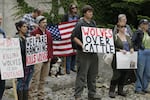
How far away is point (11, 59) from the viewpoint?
8320 millimetres

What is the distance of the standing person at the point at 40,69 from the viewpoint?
9047mm

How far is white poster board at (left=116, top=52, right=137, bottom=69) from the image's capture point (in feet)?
32.4

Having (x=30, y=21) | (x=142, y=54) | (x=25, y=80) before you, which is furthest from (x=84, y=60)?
(x=30, y=21)

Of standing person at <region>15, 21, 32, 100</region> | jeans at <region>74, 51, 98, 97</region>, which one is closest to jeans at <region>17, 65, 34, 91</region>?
standing person at <region>15, 21, 32, 100</region>

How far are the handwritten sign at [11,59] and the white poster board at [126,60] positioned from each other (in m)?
2.44

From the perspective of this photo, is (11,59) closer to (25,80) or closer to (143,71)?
(25,80)

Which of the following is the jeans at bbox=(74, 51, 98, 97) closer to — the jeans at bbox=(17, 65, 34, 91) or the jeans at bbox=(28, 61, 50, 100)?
the jeans at bbox=(28, 61, 50, 100)

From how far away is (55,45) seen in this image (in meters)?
11.8

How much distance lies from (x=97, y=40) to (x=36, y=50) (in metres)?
1.27

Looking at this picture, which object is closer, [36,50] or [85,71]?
[36,50]

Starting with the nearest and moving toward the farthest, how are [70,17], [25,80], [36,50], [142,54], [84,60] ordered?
[25,80] < [36,50] < [84,60] < [142,54] < [70,17]

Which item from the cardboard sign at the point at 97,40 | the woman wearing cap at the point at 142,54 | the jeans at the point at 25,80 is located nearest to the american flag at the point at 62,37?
the woman wearing cap at the point at 142,54

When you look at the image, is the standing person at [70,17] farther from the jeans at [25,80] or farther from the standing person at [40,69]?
the jeans at [25,80]

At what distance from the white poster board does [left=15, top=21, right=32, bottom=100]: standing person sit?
7.16 ft
